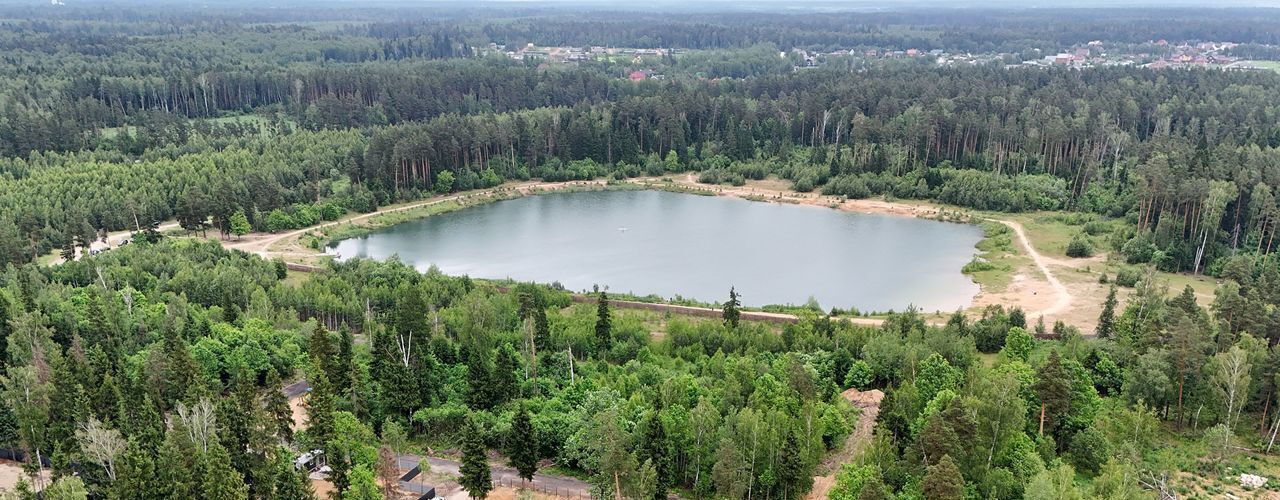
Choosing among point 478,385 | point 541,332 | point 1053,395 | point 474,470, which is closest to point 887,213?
point 541,332

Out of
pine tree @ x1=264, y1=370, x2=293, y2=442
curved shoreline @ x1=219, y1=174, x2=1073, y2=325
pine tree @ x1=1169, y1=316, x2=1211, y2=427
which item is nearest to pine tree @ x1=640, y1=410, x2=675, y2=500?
pine tree @ x1=264, y1=370, x2=293, y2=442

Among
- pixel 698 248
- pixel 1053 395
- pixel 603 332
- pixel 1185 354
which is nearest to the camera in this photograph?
pixel 1053 395

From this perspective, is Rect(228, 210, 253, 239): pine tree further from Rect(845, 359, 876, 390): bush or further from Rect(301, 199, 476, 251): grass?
Rect(845, 359, 876, 390): bush

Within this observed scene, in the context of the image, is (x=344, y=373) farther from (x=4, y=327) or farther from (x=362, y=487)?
(x=4, y=327)

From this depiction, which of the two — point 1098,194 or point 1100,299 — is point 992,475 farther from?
point 1098,194

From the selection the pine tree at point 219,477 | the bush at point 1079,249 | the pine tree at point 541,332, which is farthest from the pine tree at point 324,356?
the bush at point 1079,249

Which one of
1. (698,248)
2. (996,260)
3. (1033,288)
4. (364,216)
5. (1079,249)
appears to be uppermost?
(1079,249)
